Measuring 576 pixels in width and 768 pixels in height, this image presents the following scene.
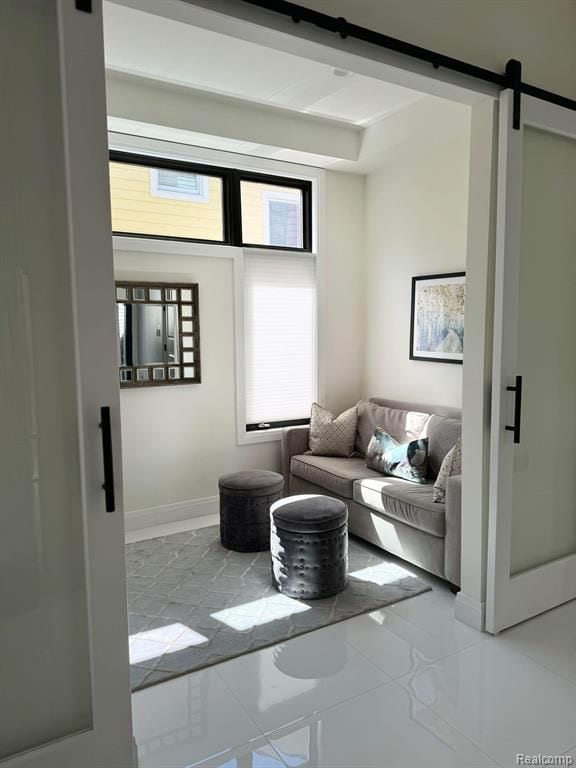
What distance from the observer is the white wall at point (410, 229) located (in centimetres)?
404

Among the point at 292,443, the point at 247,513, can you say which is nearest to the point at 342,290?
the point at 292,443

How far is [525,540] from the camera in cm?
285

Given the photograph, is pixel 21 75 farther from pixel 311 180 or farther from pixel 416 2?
pixel 311 180

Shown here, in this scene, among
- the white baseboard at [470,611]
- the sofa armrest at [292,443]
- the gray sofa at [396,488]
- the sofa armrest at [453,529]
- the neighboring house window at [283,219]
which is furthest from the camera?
Result: the neighboring house window at [283,219]

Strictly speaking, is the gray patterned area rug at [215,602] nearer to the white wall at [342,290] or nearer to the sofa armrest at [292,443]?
the sofa armrest at [292,443]

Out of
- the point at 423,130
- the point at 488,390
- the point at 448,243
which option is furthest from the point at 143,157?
the point at 488,390

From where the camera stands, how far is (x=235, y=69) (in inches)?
135

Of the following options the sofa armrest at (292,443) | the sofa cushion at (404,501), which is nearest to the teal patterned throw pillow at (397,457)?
the sofa cushion at (404,501)

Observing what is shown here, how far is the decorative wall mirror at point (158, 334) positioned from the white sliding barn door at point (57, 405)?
7.58 feet

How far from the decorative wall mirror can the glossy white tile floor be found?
224 cm

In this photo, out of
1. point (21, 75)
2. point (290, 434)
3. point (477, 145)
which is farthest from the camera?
point (290, 434)

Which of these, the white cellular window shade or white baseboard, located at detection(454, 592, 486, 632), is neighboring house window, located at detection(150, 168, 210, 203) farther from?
white baseboard, located at detection(454, 592, 486, 632)

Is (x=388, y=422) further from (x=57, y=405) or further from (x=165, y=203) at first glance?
(x=57, y=405)

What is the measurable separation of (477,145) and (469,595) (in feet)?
7.08
